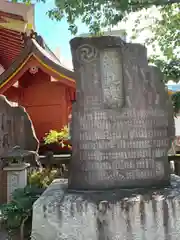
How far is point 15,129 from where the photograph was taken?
16.5 feet

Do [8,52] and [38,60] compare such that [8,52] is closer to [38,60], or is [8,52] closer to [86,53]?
[38,60]

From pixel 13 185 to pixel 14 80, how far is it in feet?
13.0

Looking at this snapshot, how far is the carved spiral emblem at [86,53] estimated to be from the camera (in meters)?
3.05

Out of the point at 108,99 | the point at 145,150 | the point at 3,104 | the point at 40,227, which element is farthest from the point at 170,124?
the point at 3,104

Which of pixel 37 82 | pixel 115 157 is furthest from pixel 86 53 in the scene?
pixel 37 82

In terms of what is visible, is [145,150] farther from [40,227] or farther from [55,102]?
[55,102]

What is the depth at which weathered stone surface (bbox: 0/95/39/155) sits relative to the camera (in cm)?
489

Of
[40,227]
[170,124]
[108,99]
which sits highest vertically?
[108,99]

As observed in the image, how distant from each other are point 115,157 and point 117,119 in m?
0.38

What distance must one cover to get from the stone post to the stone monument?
1972 mm

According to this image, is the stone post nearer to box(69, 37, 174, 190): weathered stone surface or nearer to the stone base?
box(69, 37, 174, 190): weathered stone surface

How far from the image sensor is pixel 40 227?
2459 millimetres

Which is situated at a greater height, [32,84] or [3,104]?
[32,84]

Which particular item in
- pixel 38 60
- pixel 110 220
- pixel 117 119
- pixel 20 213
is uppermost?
pixel 38 60
